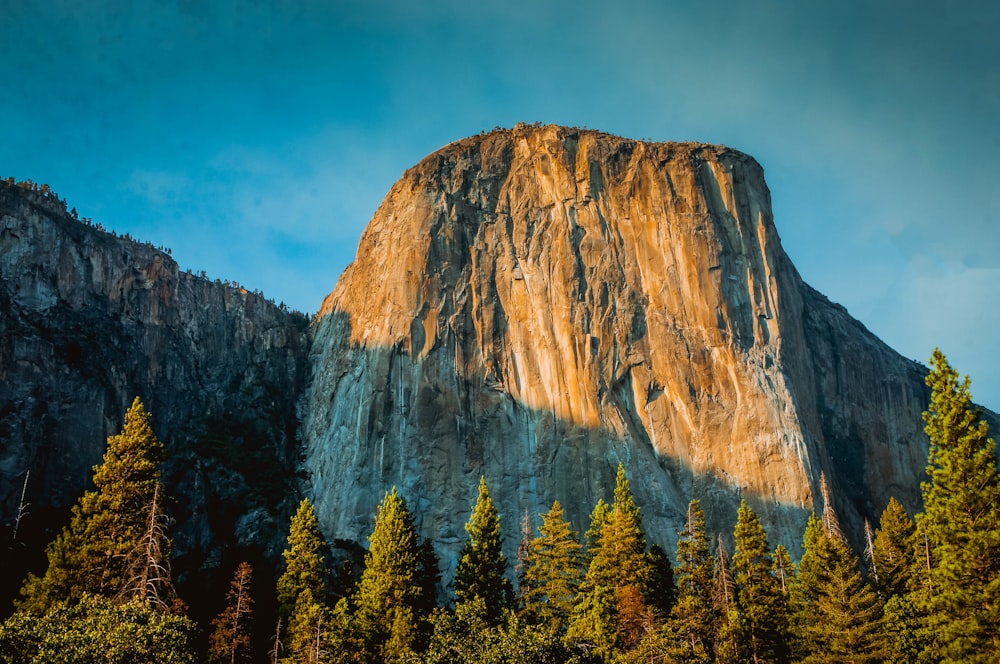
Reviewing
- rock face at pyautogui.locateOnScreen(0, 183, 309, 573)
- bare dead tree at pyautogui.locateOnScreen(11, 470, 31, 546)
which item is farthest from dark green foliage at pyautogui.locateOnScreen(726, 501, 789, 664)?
bare dead tree at pyautogui.locateOnScreen(11, 470, 31, 546)

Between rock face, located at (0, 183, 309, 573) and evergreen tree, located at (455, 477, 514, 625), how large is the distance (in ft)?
88.1

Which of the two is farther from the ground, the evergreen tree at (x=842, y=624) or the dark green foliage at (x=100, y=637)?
the evergreen tree at (x=842, y=624)

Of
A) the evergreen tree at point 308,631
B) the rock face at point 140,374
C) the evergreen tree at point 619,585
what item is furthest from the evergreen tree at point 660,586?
the rock face at point 140,374

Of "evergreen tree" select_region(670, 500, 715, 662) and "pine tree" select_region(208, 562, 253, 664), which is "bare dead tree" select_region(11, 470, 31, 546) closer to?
"pine tree" select_region(208, 562, 253, 664)

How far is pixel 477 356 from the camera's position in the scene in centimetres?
8681

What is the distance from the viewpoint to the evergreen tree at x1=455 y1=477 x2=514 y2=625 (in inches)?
2046

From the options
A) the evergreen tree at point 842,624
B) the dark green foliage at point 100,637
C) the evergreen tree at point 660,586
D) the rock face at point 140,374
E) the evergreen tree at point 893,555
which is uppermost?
the rock face at point 140,374

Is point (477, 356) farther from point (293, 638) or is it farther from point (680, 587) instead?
point (293, 638)

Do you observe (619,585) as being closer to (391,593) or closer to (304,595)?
(391,593)

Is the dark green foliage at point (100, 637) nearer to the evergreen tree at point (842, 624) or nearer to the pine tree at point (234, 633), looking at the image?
the pine tree at point (234, 633)

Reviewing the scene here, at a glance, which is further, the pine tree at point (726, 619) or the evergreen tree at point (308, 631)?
the pine tree at point (726, 619)

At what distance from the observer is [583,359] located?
281 feet

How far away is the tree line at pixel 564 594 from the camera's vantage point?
103 feet

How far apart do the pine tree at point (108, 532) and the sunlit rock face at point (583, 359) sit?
3807cm
